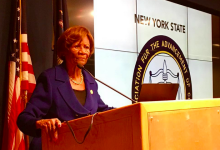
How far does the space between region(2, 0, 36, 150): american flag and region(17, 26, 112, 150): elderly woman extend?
878mm

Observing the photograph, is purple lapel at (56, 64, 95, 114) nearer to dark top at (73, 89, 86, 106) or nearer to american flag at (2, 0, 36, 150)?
dark top at (73, 89, 86, 106)

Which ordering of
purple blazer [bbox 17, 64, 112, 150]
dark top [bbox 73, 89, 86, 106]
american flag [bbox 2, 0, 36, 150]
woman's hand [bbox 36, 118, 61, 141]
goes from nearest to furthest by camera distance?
woman's hand [bbox 36, 118, 61, 141] < purple blazer [bbox 17, 64, 112, 150] < dark top [bbox 73, 89, 86, 106] < american flag [bbox 2, 0, 36, 150]

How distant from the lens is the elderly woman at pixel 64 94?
141cm

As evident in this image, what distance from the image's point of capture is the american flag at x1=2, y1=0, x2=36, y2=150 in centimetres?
244

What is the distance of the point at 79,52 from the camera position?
5.57 feet

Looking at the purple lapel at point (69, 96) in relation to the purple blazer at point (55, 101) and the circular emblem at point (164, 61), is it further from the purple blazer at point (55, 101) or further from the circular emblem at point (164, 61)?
the circular emblem at point (164, 61)

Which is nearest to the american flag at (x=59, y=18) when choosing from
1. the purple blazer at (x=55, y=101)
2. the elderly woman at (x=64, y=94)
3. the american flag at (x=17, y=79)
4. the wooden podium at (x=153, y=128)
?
the american flag at (x=17, y=79)

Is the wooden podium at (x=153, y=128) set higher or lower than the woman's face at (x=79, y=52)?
lower

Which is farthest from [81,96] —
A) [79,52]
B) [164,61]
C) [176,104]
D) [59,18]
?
[164,61]

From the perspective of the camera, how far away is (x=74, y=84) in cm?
171

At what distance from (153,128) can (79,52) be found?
0.81 metres

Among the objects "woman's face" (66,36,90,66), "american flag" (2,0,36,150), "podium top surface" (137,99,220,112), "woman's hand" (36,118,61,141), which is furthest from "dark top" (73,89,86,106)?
"american flag" (2,0,36,150)

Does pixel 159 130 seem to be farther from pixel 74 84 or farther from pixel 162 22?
pixel 162 22

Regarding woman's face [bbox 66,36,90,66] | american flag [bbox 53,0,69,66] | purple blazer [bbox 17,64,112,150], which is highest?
american flag [bbox 53,0,69,66]
